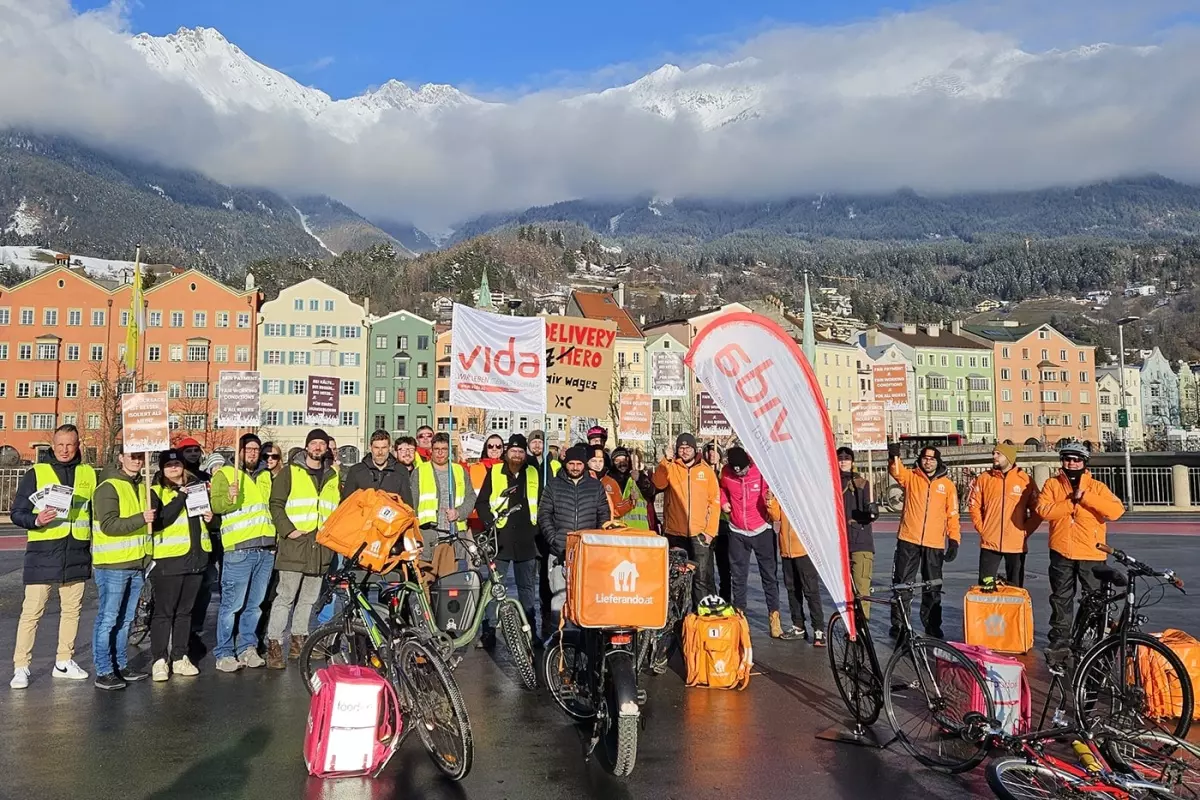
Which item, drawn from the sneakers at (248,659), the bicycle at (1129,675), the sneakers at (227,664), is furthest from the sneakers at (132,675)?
the bicycle at (1129,675)

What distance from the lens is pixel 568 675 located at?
7219 millimetres

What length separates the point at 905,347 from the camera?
4008 inches

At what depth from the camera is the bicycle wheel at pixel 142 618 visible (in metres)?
10.3

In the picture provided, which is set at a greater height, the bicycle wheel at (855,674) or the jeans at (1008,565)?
the jeans at (1008,565)

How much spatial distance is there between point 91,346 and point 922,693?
262ft

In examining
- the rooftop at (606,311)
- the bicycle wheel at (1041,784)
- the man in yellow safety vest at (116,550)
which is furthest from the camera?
the rooftop at (606,311)

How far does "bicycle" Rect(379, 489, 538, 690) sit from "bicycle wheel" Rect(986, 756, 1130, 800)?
337cm

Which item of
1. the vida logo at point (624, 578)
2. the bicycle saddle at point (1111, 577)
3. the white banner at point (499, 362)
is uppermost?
the white banner at point (499, 362)

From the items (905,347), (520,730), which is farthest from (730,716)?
(905,347)

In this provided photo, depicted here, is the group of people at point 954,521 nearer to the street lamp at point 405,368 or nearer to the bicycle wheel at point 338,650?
the bicycle wheel at point 338,650

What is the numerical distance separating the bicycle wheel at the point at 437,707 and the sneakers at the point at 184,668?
3.44 meters

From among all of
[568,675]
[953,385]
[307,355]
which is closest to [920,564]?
[568,675]

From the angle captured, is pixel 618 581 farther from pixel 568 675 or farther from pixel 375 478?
pixel 375 478

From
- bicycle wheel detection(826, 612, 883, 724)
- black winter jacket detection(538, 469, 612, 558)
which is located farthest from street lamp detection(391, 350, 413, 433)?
bicycle wheel detection(826, 612, 883, 724)
